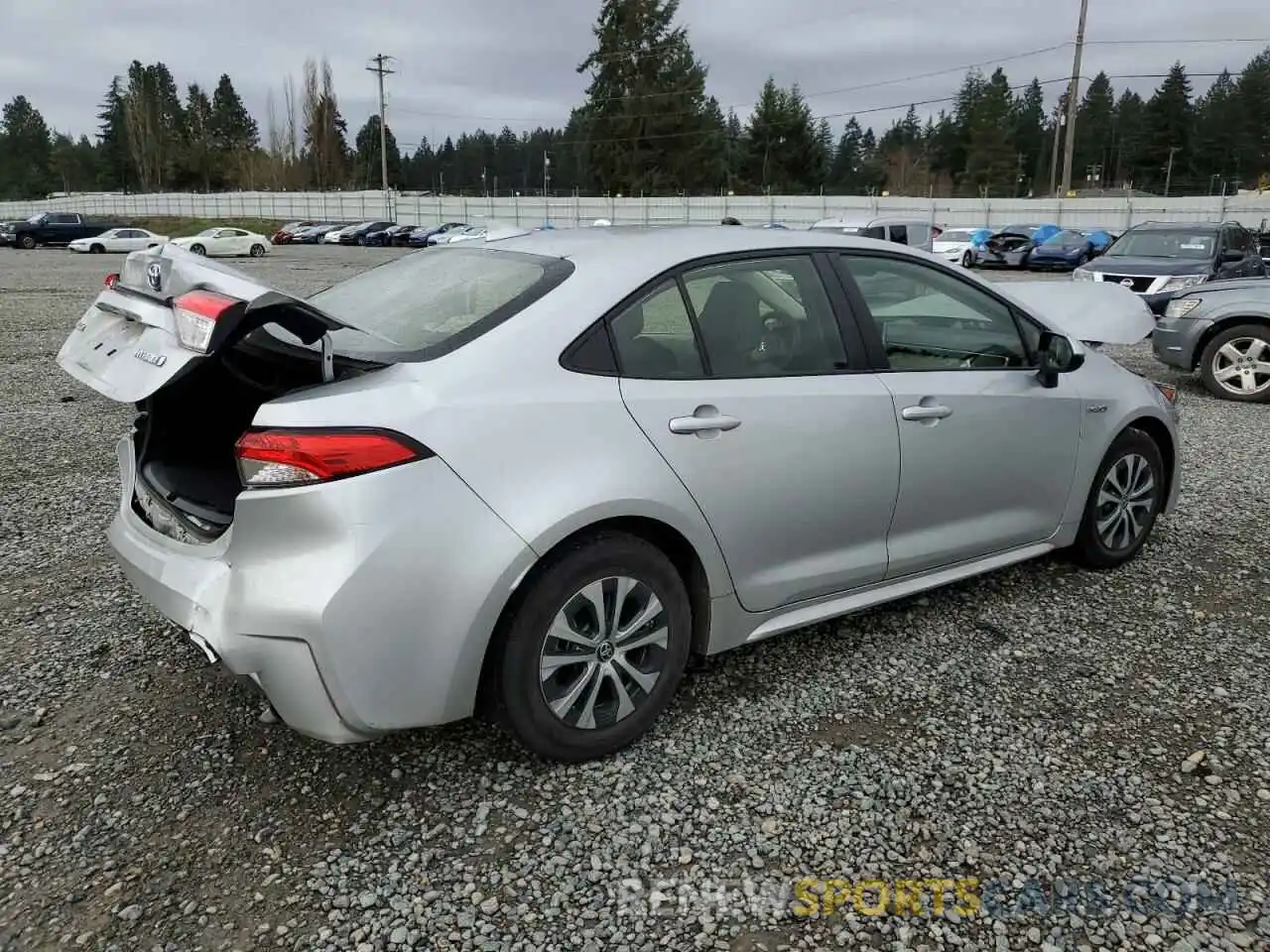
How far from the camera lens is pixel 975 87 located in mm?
95938

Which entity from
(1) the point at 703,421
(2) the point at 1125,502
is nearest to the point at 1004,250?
(2) the point at 1125,502

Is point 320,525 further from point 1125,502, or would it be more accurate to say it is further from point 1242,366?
→ point 1242,366

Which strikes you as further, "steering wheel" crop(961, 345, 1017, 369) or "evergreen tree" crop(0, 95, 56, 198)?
"evergreen tree" crop(0, 95, 56, 198)

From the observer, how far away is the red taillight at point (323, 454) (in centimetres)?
243

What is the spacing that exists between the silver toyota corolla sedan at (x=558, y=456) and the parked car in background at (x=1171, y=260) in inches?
421

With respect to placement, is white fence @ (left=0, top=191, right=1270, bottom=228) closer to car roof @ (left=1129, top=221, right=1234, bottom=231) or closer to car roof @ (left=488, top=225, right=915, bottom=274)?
car roof @ (left=1129, top=221, right=1234, bottom=231)

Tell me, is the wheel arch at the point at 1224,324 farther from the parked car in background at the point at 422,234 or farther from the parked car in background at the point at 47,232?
the parked car in background at the point at 47,232

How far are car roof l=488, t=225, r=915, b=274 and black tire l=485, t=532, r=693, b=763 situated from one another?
911 millimetres

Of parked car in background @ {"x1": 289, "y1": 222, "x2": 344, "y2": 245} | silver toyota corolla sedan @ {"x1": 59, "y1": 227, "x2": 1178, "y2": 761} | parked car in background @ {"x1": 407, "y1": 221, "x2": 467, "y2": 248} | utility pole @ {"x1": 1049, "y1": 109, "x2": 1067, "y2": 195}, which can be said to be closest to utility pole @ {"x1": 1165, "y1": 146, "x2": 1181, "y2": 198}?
utility pole @ {"x1": 1049, "y1": 109, "x2": 1067, "y2": 195}

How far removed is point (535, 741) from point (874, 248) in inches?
85.1

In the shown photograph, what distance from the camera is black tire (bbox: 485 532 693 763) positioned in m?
2.67

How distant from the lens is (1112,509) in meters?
4.41

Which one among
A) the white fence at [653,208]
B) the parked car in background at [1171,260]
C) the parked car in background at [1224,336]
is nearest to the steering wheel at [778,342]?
the parked car in background at [1224,336]

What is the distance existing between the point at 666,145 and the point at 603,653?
74402 millimetres
